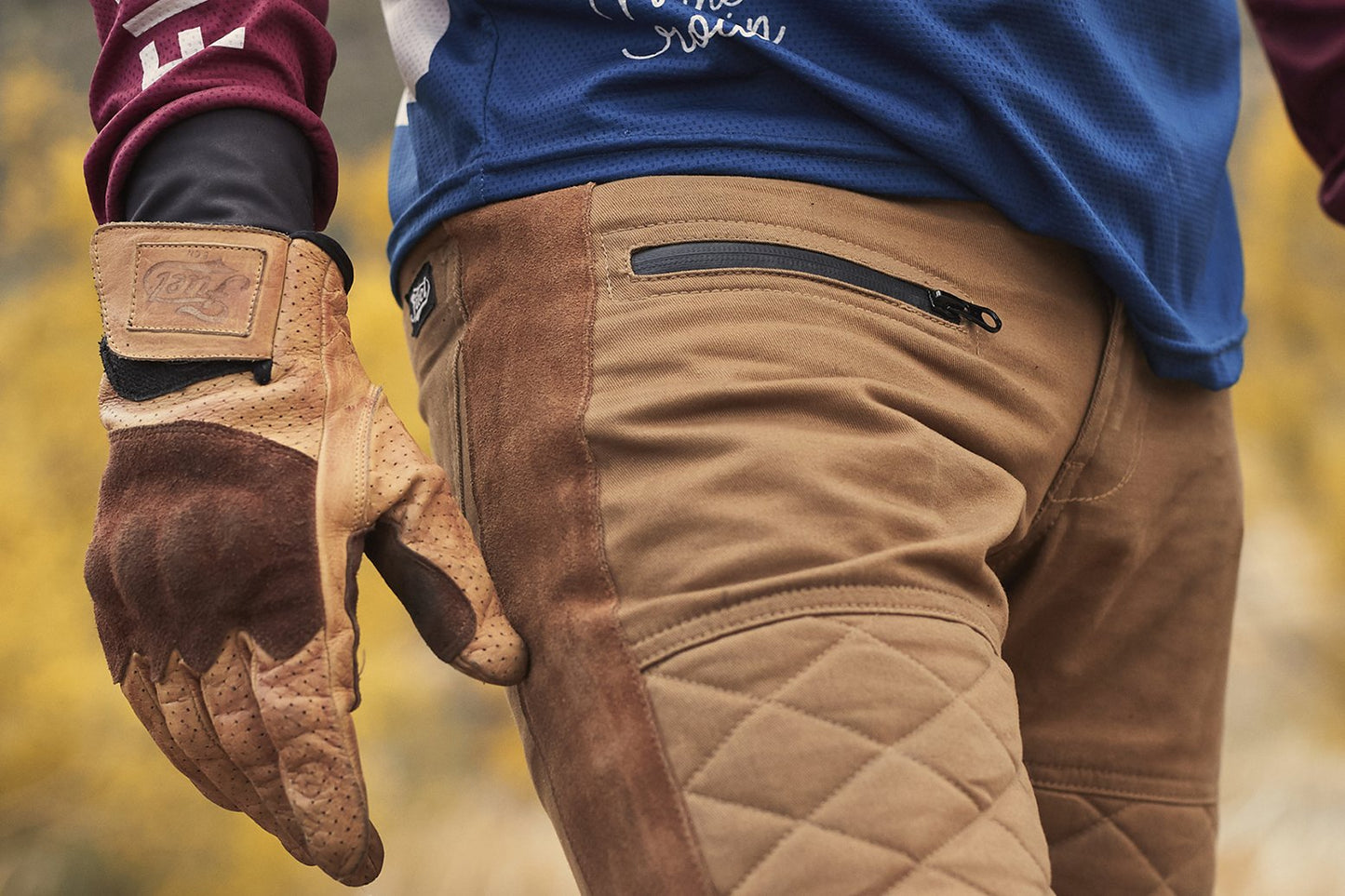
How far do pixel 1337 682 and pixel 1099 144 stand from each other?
422 centimetres

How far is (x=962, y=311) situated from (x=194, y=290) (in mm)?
547

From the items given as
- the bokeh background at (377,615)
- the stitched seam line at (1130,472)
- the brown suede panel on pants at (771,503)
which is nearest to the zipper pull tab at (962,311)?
the brown suede panel on pants at (771,503)

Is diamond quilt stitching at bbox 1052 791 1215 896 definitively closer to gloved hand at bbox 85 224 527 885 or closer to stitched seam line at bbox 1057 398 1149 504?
stitched seam line at bbox 1057 398 1149 504

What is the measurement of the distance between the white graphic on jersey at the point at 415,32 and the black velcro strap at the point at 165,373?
31 centimetres

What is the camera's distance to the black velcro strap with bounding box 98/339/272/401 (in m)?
0.85

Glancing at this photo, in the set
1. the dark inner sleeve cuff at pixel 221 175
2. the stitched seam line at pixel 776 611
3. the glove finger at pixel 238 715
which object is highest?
the dark inner sleeve cuff at pixel 221 175

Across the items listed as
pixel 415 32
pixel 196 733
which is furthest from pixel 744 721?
pixel 415 32

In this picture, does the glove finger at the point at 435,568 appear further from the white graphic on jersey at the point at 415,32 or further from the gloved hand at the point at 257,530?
the white graphic on jersey at the point at 415,32

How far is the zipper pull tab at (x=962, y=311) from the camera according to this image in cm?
98

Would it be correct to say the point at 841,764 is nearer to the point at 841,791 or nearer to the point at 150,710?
the point at 841,791

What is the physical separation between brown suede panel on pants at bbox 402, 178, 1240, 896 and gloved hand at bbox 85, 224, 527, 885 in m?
0.08

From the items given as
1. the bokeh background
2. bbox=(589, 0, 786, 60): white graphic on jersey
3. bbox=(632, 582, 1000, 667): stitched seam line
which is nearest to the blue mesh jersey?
bbox=(589, 0, 786, 60): white graphic on jersey

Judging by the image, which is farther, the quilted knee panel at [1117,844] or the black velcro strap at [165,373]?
the quilted knee panel at [1117,844]

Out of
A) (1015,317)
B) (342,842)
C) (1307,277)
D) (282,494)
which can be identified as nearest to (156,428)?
(282,494)
